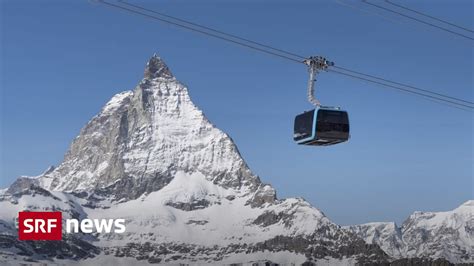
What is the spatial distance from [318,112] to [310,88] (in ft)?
18.4

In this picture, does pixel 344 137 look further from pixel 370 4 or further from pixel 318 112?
pixel 370 4

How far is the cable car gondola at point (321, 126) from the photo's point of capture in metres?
68.8

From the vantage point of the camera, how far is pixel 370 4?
5078 centimetres

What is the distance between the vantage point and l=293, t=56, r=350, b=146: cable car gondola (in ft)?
226

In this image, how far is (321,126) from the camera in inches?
2709

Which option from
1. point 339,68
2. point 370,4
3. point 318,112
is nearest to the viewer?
point 370,4

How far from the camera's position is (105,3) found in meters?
52.2

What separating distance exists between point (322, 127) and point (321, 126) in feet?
0.37

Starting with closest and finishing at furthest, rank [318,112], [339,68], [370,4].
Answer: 1. [370,4]
2. [339,68]
3. [318,112]

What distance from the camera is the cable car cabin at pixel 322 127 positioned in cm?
6881

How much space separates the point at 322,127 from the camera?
2709 inches

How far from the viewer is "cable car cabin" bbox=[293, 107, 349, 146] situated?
68812 mm

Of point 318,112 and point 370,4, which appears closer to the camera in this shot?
point 370,4

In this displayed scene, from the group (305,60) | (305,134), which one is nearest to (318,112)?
(305,134)
